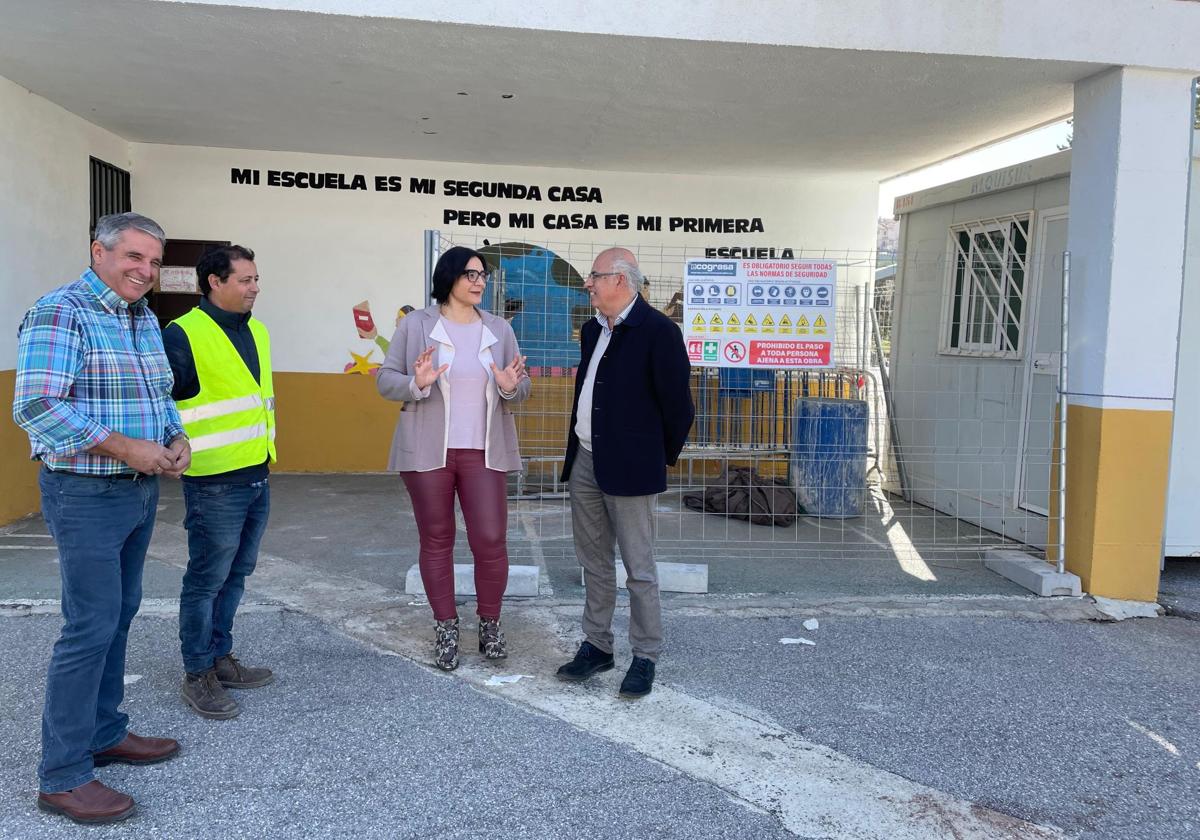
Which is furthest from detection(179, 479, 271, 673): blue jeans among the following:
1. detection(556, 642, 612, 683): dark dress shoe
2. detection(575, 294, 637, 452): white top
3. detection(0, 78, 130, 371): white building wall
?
detection(0, 78, 130, 371): white building wall

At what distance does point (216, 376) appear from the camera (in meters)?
3.44

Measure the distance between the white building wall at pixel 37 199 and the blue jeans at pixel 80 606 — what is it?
→ 177 inches

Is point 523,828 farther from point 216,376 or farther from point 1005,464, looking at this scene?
point 1005,464

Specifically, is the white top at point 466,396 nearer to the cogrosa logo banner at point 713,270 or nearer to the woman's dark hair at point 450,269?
the woman's dark hair at point 450,269

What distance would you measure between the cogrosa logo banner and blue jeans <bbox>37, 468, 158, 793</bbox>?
3882 mm

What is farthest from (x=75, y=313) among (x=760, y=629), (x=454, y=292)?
(x=760, y=629)

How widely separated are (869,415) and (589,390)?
4573 mm

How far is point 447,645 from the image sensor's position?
13.3ft

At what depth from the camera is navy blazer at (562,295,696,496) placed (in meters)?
3.76

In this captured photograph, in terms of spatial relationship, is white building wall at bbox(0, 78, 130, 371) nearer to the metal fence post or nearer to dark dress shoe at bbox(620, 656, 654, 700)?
dark dress shoe at bbox(620, 656, 654, 700)

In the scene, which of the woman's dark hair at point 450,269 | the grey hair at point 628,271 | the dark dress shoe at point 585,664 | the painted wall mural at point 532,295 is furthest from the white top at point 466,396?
the painted wall mural at point 532,295

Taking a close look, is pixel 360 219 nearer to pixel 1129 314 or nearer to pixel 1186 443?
pixel 1129 314

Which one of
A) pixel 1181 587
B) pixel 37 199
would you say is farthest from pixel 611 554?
pixel 37 199

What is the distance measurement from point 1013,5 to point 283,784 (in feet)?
17.7
